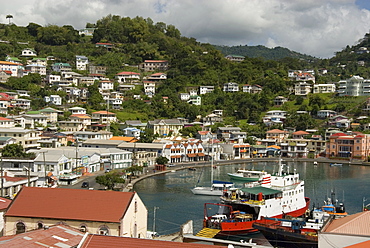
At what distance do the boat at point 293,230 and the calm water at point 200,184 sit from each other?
3.32 m

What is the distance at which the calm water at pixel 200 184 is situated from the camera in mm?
22891

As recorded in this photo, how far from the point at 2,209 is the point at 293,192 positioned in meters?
14.4

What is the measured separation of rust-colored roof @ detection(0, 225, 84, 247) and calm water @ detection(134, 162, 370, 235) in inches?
309

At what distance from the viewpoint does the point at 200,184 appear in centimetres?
3262

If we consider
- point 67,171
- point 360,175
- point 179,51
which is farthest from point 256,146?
point 179,51

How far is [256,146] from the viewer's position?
5188 centimetres

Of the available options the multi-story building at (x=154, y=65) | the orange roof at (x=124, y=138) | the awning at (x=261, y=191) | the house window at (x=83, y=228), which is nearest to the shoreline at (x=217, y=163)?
the orange roof at (x=124, y=138)

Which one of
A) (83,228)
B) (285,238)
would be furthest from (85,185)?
(83,228)

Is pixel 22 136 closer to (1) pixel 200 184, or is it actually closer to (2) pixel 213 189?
(1) pixel 200 184

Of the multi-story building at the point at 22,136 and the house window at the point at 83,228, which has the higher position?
the multi-story building at the point at 22,136

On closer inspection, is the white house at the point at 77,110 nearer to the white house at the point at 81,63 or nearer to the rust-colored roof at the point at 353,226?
the white house at the point at 81,63

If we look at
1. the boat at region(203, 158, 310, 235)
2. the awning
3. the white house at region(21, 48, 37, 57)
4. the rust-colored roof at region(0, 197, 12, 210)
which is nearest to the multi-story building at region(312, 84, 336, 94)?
the white house at region(21, 48, 37, 57)

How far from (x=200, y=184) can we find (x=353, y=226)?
69.0 feet

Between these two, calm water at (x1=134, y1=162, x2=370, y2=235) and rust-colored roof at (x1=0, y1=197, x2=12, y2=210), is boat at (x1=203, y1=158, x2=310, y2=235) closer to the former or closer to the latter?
calm water at (x1=134, y1=162, x2=370, y2=235)
